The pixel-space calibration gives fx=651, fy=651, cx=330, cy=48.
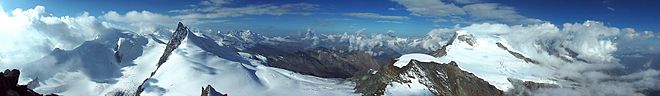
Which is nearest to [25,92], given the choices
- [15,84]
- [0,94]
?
[15,84]

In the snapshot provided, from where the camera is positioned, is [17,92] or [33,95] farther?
[33,95]

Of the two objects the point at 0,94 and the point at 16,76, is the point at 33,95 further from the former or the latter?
the point at 0,94

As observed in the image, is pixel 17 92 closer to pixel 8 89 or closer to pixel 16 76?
pixel 8 89

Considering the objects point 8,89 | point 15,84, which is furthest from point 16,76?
point 8,89

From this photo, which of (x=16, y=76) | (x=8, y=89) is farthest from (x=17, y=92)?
(x=16, y=76)

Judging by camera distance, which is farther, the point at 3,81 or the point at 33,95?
the point at 33,95

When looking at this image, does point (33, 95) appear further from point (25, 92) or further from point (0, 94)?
point (0, 94)

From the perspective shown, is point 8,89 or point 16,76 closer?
point 8,89
